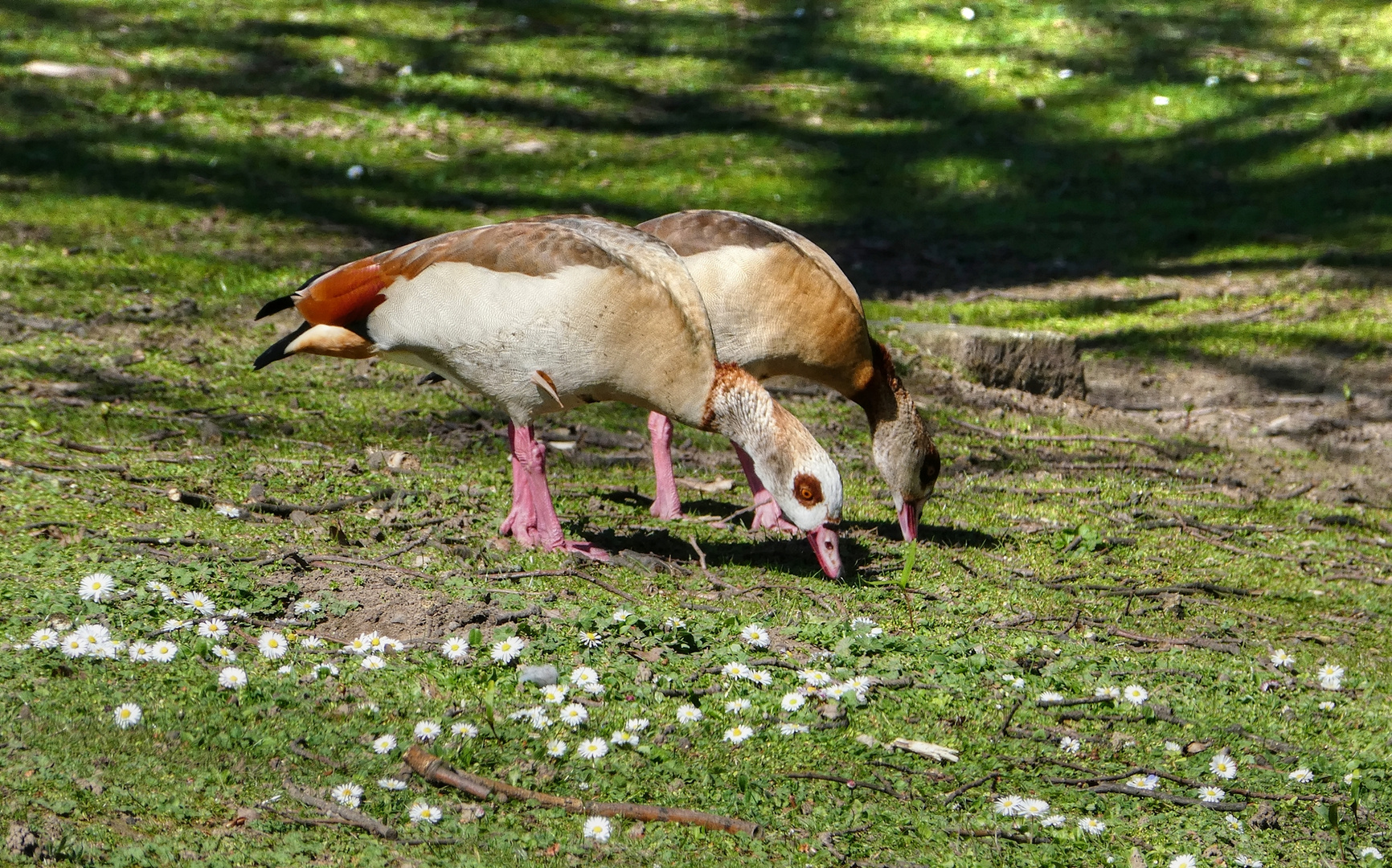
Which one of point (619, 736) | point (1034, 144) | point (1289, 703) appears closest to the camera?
point (619, 736)

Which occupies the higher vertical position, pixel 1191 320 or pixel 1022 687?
pixel 1022 687

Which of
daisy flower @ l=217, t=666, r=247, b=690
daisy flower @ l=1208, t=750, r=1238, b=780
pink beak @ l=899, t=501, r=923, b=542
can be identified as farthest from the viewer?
pink beak @ l=899, t=501, r=923, b=542

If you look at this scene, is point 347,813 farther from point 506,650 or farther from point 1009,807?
point 1009,807

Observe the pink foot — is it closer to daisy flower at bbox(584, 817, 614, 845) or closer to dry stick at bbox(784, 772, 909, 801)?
dry stick at bbox(784, 772, 909, 801)

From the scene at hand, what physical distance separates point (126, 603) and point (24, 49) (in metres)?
13.9

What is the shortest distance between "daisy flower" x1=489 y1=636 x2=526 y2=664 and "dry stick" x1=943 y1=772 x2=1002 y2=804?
1497 millimetres

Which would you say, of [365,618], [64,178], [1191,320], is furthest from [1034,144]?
[365,618]

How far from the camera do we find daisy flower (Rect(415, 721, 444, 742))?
4.18 meters

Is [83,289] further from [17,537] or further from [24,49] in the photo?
[24,49]

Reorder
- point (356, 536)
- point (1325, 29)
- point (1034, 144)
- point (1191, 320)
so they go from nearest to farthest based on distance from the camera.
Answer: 1. point (356, 536)
2. point (1191, 320)
3. point (1034, 144)
4. point (1325, 29)

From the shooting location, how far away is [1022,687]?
196 inches

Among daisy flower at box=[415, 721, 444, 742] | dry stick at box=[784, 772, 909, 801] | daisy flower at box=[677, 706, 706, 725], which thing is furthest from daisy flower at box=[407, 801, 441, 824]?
dry stick at box=[784, 772, 909, 801]

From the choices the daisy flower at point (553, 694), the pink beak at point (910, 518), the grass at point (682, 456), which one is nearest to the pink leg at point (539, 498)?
the grass at point (682, 456)

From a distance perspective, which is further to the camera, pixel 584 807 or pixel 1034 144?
pixel 1034 144
